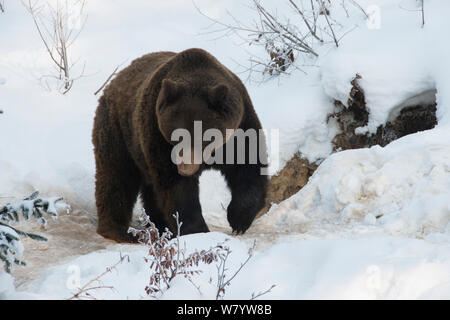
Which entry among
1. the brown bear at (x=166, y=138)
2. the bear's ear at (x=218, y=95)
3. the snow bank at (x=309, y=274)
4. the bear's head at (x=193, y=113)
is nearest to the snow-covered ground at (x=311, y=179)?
the snow bank at (x=309, y=274)

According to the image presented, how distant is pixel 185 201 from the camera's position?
5117mm

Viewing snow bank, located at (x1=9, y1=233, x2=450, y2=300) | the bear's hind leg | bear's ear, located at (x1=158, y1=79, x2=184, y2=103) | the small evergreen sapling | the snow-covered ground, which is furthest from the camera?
the bear's hind leg

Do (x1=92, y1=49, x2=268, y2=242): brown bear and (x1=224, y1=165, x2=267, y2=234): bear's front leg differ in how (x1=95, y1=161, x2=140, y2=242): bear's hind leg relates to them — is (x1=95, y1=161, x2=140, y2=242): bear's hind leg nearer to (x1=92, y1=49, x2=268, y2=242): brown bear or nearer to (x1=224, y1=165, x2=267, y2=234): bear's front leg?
(x1=92, y1=49, x2=268, y2=242): brown bear

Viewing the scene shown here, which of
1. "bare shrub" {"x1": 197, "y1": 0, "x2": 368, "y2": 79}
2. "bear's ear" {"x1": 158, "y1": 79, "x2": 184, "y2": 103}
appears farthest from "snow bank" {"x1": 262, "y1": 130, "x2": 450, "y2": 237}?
"bare shrub" {"x1": 197, "y1": 0, "x2": 368, "y2": 79}

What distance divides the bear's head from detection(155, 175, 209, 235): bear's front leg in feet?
1.13

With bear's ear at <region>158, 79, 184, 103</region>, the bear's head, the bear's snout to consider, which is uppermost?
bear's ear at <region>158, 79, 184, 103</region>

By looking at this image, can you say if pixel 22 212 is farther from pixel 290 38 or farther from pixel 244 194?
pixel 290 38

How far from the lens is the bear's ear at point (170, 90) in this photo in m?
4.55

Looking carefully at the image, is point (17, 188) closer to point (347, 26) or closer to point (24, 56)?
point (24, 56)

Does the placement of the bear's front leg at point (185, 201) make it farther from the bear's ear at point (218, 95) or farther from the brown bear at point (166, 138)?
the bear's ear at point (218, 95)

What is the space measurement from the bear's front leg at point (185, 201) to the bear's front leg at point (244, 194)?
377 millimetres

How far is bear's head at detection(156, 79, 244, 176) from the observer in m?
4.62

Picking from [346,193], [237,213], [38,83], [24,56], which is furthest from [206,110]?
[24,56]

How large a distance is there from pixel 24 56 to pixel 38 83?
1013 millimetres
